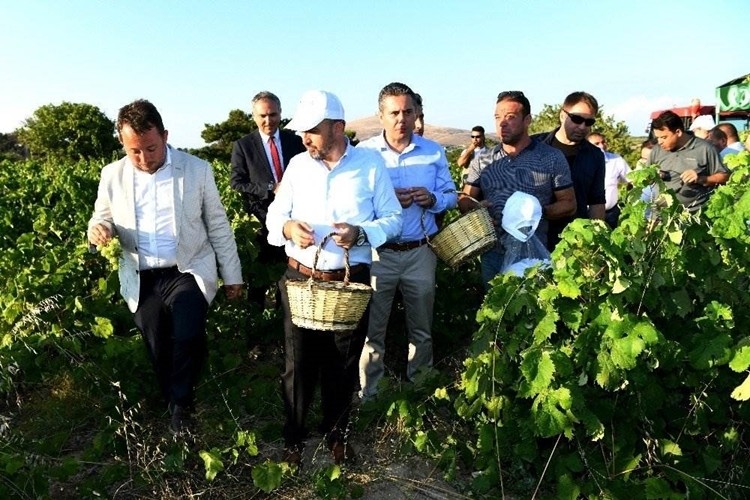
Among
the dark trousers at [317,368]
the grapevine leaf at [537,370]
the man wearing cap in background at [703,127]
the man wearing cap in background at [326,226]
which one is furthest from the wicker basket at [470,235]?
the man wearing cap in background at [703,127]

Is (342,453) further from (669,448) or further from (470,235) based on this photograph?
(669,448)

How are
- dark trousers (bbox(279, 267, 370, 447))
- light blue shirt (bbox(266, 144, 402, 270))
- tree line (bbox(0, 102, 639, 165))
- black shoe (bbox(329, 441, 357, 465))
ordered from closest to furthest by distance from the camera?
light blue shirt (bbox(266, 144, 402, 270)), dark trousers (bbox(279, 267, 370, 447)), black shoe (bbox(329, 441, 357, 465)), tree line (bbox(0, 102, 639, 165))

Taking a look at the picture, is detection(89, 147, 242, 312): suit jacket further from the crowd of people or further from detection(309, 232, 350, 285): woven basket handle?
detection(309, 232, 350, 285): woven basket handle

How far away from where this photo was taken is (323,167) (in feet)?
10.3

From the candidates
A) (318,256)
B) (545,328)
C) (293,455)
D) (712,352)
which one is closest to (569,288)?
(545,328)

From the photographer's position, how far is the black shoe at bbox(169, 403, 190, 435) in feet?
11.1

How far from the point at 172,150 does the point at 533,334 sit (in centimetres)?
204

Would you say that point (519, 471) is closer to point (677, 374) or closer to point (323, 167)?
point (677, 374)

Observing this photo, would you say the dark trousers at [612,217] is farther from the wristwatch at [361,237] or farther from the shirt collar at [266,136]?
the wristwatch at [361,237]

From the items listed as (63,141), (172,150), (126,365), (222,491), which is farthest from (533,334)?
(63,141)

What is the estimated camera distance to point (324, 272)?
10.1 feet

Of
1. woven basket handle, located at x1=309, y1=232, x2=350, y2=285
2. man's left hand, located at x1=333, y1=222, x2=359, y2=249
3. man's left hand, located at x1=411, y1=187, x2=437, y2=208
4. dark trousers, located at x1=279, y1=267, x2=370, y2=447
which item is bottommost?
dark trousers, located at x1=279, y1=267, x2=370, y2=447

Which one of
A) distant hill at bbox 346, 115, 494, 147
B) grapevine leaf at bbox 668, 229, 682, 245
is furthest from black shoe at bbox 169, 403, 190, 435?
distant hill at bbox 346, 115, 494, 147

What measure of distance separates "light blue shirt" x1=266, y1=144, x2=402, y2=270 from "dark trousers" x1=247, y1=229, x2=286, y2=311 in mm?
1870
